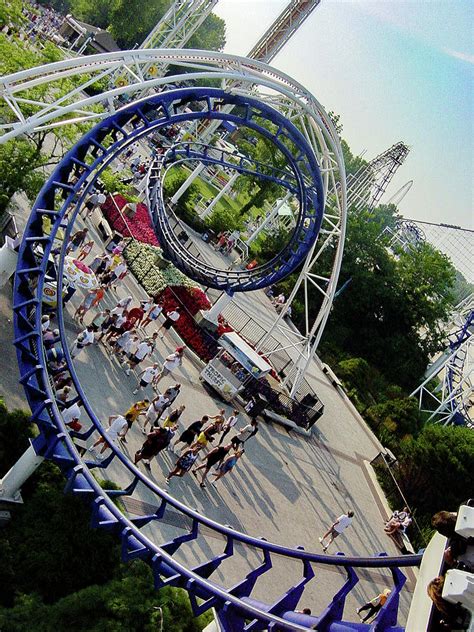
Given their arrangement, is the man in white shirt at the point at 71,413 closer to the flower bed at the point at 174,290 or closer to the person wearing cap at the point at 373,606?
the person wearing cap at the point at 373,606

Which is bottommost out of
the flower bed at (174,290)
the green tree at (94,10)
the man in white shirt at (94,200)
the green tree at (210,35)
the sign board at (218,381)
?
the sign board at (218,381)

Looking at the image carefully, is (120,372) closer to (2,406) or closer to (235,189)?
(2,406)

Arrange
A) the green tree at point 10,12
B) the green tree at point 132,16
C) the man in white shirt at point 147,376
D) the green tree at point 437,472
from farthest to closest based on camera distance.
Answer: the green tree at point 132,16 < the green tree at point 437,472 < the green tree at point 10,12 < the man in white shirt at point 147,376

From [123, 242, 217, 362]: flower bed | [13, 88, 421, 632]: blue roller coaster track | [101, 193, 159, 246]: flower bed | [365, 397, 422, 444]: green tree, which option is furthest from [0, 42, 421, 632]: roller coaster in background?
[365, 397, 422, 444]: green tree

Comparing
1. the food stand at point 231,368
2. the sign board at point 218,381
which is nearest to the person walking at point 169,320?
the food stand at point 231,368

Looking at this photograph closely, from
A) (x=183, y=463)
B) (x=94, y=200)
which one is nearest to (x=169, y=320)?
(x=94, y=200)

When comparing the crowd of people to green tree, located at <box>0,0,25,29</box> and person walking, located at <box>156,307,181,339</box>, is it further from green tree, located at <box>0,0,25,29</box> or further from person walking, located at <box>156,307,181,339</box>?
green tree, located at <box>0,0,25,29</box>
